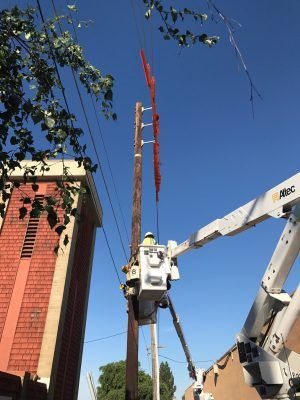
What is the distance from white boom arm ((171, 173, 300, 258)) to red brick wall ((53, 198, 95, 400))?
496cm

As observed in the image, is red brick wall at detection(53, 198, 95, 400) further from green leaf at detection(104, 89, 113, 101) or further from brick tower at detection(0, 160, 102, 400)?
green leaf at detection(104, 89, 113, 101)

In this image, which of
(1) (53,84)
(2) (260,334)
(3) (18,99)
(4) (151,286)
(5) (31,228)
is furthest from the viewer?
(5) (31,228)

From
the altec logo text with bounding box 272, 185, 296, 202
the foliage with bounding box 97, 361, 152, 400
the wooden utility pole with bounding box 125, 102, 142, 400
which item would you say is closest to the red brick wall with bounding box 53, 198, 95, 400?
the wooden utility pole with bounding box 125, 102, 142, 400

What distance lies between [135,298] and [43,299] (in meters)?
5.21

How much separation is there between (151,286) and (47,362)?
5550 millimetres

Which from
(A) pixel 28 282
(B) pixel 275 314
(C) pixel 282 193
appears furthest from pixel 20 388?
(C) pixel 282 193

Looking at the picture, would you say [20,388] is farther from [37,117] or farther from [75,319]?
[37,117]

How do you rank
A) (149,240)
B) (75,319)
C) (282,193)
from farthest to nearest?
(75,319) < (149,240) < (282,193)

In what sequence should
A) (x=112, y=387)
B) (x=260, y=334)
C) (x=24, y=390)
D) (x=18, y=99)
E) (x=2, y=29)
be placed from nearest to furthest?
(x=18, y=99)
(x=2, y=29)
(x=260, y=334)
(x=24, y=390)
(x=112, y=387)

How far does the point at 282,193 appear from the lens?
677cm

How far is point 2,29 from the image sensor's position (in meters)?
4.34

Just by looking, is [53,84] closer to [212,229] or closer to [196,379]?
[212,229]

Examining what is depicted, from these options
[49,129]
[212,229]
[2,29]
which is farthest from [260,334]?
[2,29]

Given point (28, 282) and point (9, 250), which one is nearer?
point (28, 282)
